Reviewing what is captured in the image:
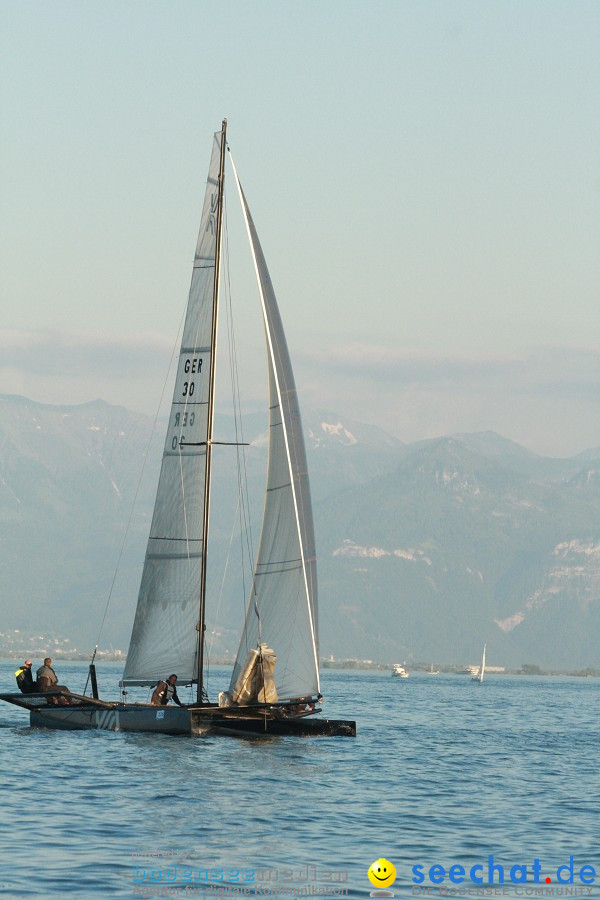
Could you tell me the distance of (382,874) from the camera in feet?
78.4

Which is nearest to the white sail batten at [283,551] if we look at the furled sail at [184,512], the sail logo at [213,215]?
the sail logo at [213,215]

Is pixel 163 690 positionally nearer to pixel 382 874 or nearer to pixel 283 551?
pixel 283 551

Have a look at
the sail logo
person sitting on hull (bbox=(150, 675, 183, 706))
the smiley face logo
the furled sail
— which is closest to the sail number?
the furled sail

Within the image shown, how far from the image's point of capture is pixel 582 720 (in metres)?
79.4

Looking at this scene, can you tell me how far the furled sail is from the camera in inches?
1804

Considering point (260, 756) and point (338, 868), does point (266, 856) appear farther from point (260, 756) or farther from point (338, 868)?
point (260, 756)

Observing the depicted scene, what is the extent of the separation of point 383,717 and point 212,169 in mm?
33735

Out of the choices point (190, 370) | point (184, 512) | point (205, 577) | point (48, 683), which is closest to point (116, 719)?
point (48, 683)

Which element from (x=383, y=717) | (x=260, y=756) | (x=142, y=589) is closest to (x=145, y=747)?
(x=260, y=756)

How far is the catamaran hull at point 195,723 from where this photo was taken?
4300cm

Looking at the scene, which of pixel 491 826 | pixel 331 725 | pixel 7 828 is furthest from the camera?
pixel 331 725

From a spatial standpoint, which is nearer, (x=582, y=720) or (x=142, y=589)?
(x=142, y=589)

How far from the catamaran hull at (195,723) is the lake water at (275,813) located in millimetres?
393

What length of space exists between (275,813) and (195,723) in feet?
41.2
